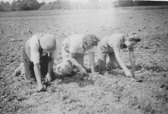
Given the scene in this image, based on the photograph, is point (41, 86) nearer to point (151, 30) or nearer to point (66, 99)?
point (66, 99)

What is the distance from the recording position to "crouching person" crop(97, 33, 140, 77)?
4.23 m

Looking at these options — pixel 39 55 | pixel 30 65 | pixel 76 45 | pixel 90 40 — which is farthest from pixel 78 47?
pixel 30 65

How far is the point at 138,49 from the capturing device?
7.36 meters

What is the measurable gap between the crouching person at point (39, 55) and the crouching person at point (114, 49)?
1421mm

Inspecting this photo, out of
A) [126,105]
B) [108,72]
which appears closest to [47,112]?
[126,105]

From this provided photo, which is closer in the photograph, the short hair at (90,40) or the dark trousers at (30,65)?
the short hair at (90,40)

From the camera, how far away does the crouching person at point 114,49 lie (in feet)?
13.9

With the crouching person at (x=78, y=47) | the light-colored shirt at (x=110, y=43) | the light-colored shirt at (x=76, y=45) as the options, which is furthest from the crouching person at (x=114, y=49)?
the light-colored shirt at (x=76, y=45)

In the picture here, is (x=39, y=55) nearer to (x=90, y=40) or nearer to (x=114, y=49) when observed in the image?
(x=90, y=40)

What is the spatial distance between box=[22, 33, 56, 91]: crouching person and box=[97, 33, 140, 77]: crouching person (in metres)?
1.42

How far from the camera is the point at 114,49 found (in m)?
4.31

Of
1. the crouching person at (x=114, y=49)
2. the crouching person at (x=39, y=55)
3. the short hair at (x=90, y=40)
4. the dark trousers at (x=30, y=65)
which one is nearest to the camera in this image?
the crouching person at (x=39, y=55)

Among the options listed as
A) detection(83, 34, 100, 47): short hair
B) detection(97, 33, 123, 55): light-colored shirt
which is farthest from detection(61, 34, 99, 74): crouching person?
detection(97, 33, 123, 55): light-colored shirt

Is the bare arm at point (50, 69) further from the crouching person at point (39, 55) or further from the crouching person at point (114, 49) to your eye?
the crouching person at point (114, 49)
